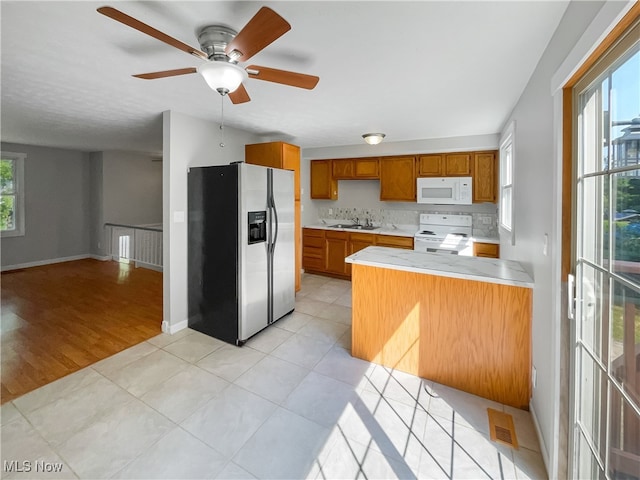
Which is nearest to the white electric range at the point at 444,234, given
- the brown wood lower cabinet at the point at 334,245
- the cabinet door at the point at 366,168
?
the brown wood lower cabinet at the point at 334,245

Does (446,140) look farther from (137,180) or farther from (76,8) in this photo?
(137,180)

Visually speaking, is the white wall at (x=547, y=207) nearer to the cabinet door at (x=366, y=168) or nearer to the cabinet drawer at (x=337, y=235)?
the cabinet door at (x=366, y=168)

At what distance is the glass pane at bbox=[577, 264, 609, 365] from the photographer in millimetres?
1101

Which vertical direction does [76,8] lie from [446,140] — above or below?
below

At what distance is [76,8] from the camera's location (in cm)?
137

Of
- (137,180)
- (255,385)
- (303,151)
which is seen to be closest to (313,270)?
(303,151)

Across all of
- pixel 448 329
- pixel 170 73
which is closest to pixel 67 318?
pixel 170 73

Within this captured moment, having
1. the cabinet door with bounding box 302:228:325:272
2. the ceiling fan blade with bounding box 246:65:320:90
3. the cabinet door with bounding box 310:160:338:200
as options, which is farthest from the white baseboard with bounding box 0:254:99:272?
the ceiling fan blade with bounding box 246:65:320:90

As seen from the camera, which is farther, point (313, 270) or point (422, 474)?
point (313, 270)

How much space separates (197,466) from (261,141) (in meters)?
3.91

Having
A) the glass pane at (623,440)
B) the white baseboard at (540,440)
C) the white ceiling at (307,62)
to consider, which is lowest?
the white baseboard at (540,440)

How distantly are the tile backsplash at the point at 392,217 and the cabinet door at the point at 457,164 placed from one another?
2.27 ft

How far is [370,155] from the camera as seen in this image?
4848 millimetres

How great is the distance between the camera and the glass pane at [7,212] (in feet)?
17.5
